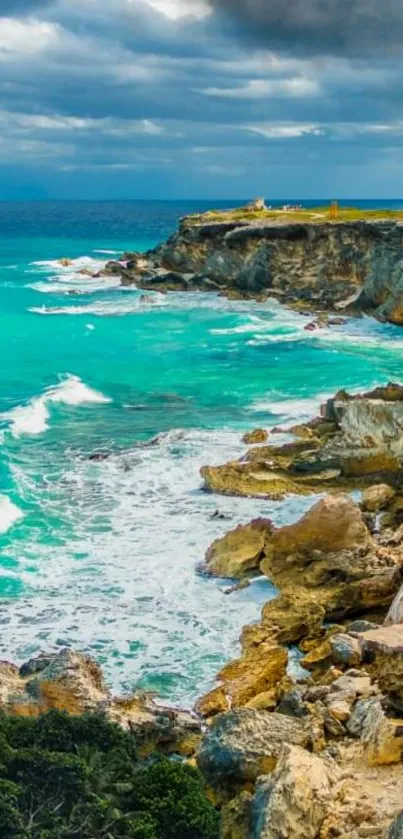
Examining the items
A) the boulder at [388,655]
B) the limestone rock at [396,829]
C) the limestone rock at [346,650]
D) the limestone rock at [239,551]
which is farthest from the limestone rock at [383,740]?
the limestone rock at [239,551]

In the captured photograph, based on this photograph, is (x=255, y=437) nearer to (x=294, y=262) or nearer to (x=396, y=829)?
(x=396, y=829)

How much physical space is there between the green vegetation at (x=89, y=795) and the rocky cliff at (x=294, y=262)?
54.2 metres

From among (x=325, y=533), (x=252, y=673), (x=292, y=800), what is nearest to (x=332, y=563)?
(x=325, y=533)

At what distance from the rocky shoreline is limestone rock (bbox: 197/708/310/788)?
2 centimetres

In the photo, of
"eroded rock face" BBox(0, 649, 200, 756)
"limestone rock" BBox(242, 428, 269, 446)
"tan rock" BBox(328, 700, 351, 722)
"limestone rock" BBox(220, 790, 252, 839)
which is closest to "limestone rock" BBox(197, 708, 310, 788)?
"tan rock" BBox(328, 700, 351, 722)

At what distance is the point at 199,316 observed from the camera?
7500 centimetres

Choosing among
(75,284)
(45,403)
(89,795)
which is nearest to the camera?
(89,795)

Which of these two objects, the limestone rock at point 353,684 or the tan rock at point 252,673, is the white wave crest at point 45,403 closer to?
the tan rock at point 252,673

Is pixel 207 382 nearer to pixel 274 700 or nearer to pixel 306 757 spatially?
pixel 274 700

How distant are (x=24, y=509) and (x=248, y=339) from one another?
35.6 meters

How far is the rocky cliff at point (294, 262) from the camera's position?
69.0m

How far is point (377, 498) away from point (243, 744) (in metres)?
14.8

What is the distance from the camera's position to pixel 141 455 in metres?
35.8

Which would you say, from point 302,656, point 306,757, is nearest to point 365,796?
point 306,757
